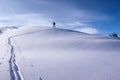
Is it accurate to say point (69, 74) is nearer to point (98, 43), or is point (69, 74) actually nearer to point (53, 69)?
point (53, 69)

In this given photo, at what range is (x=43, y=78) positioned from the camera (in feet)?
28.1

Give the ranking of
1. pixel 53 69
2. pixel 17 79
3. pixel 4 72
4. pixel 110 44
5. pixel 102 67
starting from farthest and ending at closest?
pixel 110 44 → pixel 102 67 → pixel 53 69 → pixel 4 72 → pixel 17 79

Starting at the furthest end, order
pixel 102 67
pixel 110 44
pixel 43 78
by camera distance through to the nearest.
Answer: pixel 110 44, pixel 102 67, pixel 43 78

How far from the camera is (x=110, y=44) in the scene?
22734mm

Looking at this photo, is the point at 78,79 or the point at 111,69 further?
the point at 111,69

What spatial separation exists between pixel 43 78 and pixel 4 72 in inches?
82.7

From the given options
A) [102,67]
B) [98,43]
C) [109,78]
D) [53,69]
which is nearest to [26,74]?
[53,69]

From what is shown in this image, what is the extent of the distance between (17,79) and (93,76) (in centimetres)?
371

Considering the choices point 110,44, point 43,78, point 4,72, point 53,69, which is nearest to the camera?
point 43,78

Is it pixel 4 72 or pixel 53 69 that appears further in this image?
pixel 53 69

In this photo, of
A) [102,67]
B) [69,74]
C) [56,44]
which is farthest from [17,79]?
[56,44]

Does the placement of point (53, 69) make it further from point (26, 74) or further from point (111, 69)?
point (111, 69)

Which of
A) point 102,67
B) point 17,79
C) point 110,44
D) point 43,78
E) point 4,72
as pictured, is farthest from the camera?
point 110,44

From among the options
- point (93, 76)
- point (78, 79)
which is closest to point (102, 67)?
point (93, 76)
